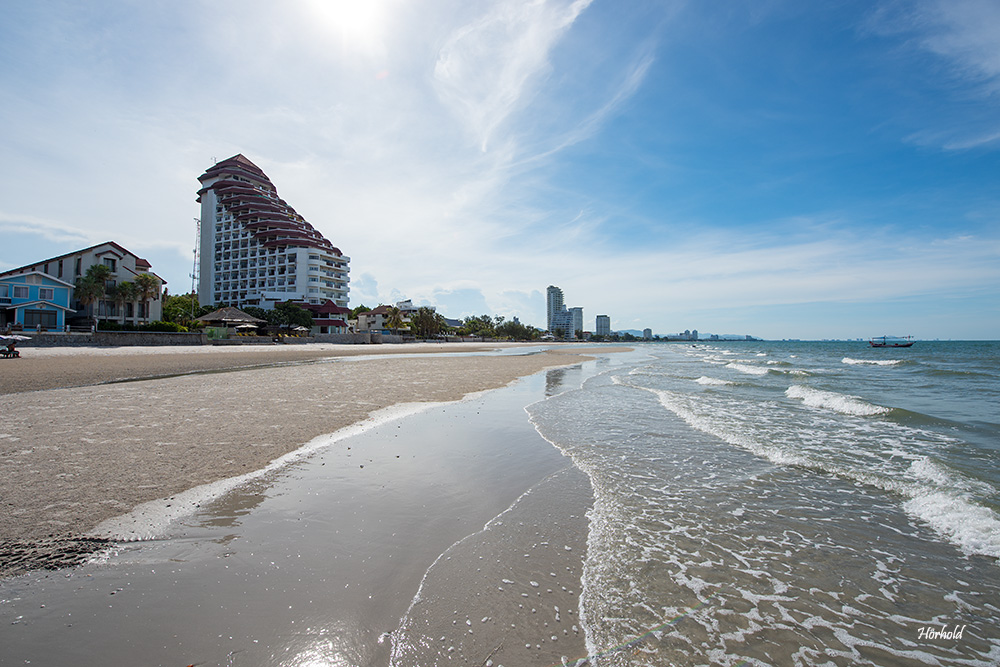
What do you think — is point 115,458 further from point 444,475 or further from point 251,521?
point 444,475

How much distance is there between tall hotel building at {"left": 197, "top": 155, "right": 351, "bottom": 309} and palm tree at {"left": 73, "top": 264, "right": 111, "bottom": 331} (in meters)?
41.4

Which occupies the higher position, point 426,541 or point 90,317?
point 90,317

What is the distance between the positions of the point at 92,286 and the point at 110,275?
380 centimetres

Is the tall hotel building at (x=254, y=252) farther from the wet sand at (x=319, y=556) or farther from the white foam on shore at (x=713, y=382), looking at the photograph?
the wet sand at (x=319, y=556)

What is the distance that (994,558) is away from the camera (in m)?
4.73

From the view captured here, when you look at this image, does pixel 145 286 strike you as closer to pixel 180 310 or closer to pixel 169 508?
pixel 180 310

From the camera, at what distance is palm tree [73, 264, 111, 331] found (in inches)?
1959

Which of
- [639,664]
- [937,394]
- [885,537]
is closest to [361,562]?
[639,664]

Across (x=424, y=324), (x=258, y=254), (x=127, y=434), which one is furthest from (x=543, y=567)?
(x=258, y=254)

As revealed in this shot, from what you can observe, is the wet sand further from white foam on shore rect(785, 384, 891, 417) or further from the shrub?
the shrub

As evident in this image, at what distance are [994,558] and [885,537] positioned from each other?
915 millimetres

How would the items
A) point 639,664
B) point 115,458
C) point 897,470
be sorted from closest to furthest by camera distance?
point 639,664, point 115,458, point 897,470

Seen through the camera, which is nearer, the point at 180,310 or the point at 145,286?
the point at 145,286

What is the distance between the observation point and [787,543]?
194 inches
